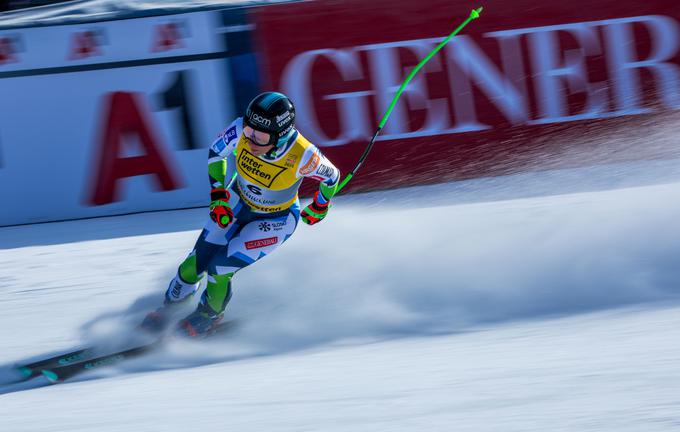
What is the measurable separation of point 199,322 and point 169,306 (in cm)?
27

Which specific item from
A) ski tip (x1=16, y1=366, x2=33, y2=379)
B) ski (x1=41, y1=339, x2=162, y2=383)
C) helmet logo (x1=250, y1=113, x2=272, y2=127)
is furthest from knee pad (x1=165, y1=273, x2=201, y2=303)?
helmet logo (x1=250, y1=113, x2=272, y2=127)

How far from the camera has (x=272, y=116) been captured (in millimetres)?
4785

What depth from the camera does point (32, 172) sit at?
8.15 metres

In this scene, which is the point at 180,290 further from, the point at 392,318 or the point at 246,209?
the point at 392,318

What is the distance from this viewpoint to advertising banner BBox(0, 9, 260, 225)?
8.11 meters

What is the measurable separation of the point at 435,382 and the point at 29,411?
6.40ft

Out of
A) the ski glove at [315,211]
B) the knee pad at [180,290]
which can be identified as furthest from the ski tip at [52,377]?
the ski glove at [315,211]

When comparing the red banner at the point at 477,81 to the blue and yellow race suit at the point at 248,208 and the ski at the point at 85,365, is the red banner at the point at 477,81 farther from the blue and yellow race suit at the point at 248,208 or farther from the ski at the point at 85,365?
the ski at the point at 85,365

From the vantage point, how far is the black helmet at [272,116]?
478cm

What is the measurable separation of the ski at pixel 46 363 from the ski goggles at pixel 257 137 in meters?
1.56

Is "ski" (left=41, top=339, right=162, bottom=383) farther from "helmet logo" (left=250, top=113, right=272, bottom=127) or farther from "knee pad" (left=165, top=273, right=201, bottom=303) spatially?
"helmet logo" (left=250, top=113, right=272, bottom=127)

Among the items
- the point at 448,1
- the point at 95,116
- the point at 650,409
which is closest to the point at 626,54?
the point at 448,1

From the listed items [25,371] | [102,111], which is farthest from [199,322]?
[102,111]

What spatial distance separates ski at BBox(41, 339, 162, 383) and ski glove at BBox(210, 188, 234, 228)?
2.85 ft
